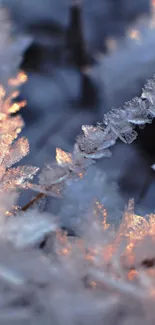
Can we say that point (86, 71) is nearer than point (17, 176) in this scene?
No

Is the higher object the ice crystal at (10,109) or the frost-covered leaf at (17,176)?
the ice crystal at (10,109)

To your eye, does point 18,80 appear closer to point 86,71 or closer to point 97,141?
point 86,71

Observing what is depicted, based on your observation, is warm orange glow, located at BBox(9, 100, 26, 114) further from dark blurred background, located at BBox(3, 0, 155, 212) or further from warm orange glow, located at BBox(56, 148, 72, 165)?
warm orange glow, located at BBox(56, 148, 72, 165)

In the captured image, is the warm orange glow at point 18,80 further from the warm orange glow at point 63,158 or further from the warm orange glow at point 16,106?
the warm orange glow at point 63,158

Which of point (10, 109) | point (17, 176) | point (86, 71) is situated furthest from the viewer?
point (86, 71)

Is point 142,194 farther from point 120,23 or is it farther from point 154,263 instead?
point 120,23

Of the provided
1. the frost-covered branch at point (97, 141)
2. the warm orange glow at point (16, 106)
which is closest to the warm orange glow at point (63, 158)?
the frost-covered branch at point (97, 141)

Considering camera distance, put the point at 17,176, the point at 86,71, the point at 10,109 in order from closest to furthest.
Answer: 1. the point at 17,176
2. the point at 10,109
3. the point at 86,71

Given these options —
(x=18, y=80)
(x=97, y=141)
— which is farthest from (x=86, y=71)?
(x=97, y=141)

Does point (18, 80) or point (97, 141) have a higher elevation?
point (18, 80)

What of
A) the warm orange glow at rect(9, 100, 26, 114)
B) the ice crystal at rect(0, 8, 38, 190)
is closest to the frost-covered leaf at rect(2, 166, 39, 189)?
the ice crystal at rect(0, 8, 38, 190)
